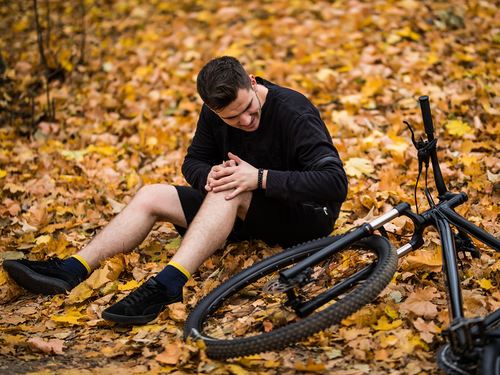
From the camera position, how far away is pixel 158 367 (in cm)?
195

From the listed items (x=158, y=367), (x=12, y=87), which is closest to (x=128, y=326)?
(x=158, y=367)

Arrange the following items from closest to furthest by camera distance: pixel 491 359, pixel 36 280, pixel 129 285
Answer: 1. pixel 491 359
2. pixel 36 280
3. pixel 129 285

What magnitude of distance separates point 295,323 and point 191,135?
333 centimetres

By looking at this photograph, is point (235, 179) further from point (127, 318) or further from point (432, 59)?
point (432, 59)

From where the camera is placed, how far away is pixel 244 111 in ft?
7.87

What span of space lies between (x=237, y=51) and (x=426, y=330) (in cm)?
491

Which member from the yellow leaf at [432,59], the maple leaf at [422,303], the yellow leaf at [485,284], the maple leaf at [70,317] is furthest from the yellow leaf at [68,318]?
the yellow leaf at [432,59]

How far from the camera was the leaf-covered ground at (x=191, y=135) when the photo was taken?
2.08 metres

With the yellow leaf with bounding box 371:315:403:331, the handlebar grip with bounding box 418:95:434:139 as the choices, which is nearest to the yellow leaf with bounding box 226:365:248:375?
the yellow leaf with bounding box 371:315:403:331

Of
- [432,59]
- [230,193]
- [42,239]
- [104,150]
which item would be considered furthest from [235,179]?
[432,59]

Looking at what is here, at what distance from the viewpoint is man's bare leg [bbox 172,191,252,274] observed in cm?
230

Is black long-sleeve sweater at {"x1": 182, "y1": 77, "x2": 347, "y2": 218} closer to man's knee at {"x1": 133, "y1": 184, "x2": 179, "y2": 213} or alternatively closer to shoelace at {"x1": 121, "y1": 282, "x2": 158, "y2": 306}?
man's knee at {"x1": 133, "y1": 184, "x2": 179, "y2": 213}

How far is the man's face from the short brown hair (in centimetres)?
3

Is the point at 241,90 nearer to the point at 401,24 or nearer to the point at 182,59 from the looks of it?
the point at 182,59
